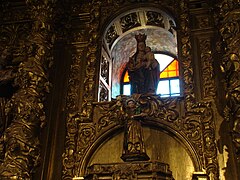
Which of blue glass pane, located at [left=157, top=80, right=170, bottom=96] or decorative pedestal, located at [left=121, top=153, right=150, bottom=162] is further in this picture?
blue glass pane, located at [left=157, top=80, right=170, bottom=96]

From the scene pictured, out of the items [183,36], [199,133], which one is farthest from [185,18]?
[199,133]

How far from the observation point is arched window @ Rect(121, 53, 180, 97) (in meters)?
7.32

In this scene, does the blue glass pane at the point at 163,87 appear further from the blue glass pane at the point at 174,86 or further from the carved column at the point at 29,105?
the carved column at the point at 29,105

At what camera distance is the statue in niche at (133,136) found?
502 cm

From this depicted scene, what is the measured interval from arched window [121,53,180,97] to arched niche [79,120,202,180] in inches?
68.6

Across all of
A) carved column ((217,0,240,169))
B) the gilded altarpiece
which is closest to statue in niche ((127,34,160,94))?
the gilded altarpiece

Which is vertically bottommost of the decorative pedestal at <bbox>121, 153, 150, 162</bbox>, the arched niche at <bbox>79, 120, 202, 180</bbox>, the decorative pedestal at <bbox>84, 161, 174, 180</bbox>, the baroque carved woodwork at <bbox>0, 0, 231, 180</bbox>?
the decorative pedestal at <bbox>84, 161, 174, 180</bbox>

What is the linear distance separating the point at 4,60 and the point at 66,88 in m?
1.07

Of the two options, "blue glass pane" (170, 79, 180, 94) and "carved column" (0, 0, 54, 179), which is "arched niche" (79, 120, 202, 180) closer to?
"carved column" (0, 0, 54, 179)

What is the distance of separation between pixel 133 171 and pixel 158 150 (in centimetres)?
85

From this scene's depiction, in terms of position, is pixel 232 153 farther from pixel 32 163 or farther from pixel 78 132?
pixel 32 163

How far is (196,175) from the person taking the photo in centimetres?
497

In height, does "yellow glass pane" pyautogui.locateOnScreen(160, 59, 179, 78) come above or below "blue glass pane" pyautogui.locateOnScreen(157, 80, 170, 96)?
above

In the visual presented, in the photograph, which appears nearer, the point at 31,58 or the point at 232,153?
the point at 232,153
